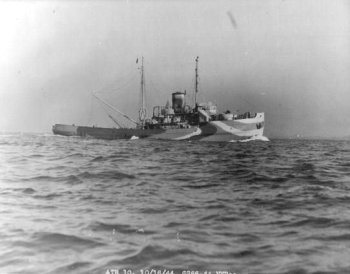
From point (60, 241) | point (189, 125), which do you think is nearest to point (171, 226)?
point (60, 241)

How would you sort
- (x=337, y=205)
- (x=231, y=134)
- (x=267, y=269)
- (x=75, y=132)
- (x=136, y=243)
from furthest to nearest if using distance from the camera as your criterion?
(x=75, y=132), (x=231, y=134), (x=337, y=205), (x=136, y=243), (x=267, y=269)

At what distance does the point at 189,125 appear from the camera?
5916cm

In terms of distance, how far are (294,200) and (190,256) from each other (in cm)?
392

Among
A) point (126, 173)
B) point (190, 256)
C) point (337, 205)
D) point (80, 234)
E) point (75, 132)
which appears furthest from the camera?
point (75, 132)

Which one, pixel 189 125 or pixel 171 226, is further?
pixel 189 125

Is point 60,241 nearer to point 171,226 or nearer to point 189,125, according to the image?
point 171,226

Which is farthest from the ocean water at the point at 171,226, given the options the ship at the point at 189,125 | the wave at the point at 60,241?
the ship at the point at 189,125

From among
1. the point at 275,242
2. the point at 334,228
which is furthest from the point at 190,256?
the point at 334,228

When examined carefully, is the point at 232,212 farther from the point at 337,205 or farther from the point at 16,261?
the point at 16,261

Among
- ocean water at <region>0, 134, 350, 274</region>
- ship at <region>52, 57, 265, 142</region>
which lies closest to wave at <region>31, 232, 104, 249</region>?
ocean water at <region>0, 134, 350, 274</region>

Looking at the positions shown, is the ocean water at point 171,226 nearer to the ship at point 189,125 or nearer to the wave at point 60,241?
the wave at point 60,241

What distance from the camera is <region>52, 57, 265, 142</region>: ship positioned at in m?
55.0

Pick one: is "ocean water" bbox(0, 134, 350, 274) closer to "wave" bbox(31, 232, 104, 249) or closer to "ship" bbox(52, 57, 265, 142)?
"wave" bbox(31, 232, 104, 249)

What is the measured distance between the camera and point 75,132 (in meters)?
71.4
